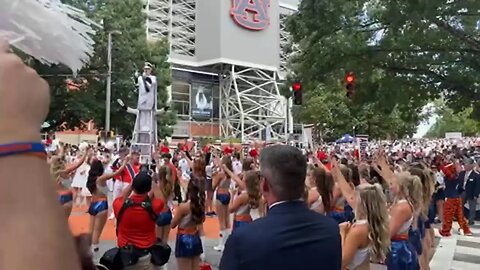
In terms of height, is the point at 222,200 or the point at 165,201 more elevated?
the point at 165,201

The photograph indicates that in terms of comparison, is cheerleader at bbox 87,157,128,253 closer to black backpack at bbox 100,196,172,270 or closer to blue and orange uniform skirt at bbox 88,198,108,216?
blue and orange uniform skirt at bbox 88,198,108,216

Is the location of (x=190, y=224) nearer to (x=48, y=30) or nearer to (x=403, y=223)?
(x=403, y=223)

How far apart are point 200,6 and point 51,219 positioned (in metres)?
64.6

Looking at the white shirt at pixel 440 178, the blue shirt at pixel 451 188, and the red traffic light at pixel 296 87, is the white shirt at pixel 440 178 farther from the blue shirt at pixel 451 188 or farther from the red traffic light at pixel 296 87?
the red traffic light at pixel 296 87

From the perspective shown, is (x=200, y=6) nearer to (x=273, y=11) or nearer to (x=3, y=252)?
(x=273, y=11)

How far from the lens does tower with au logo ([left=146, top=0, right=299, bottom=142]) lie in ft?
204

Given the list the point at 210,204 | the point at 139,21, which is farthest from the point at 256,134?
the point at 210,204

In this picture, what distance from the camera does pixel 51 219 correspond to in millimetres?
823

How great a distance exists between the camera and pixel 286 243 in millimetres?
2719

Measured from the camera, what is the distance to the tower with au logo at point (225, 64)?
2448 inches

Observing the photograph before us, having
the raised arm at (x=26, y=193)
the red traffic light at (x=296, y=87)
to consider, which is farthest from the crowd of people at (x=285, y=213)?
the red traffic light at (x=296, y=87)

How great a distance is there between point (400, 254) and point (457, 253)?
20.6 feet

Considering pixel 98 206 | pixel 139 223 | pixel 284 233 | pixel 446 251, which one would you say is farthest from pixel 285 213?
pixel 446 251

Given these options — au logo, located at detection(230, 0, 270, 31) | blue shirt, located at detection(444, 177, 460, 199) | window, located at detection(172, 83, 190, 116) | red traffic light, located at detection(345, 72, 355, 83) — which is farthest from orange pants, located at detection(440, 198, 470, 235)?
au logo, located at detection(230, 0, 270, 31)
